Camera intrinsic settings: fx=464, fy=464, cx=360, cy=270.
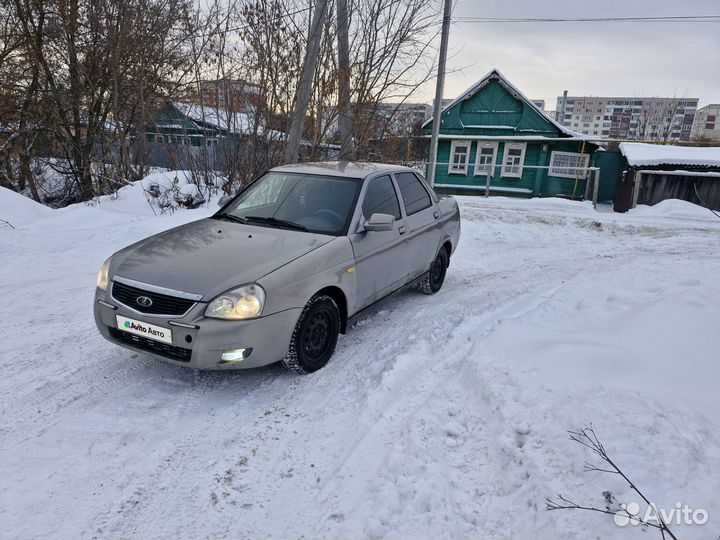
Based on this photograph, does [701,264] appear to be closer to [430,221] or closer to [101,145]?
[430,221]

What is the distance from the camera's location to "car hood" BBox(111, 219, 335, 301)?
3365 millimetres

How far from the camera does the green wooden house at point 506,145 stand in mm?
22484

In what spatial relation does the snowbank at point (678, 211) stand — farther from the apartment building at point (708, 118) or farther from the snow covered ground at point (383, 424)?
the apartment building at point (708, 118)

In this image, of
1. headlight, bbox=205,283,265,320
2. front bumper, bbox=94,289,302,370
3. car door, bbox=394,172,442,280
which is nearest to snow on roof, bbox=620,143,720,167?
car door, bbox=394,172,442,280

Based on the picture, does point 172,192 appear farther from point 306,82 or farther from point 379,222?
point 379,222

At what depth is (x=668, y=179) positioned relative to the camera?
14.6 meters

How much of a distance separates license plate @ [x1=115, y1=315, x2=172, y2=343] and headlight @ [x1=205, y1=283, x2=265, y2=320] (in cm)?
34

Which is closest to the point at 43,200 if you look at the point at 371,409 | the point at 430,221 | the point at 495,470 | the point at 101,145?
the point at 101,145

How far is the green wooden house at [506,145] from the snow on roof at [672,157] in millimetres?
4970

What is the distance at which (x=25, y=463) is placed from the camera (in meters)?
2.72

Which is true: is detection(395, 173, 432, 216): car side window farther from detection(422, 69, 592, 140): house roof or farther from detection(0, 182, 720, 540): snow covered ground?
detection(422, 69, 592, 140): house roof

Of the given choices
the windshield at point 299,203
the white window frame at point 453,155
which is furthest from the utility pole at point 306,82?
the white window frame at point 453,155

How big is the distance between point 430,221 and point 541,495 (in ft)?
12.2

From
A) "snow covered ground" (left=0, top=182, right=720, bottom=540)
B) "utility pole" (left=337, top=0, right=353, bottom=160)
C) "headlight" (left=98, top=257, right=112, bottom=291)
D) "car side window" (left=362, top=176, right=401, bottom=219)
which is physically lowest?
"snow covered ground" (left=0, top=182, right=720, bottom=540)
